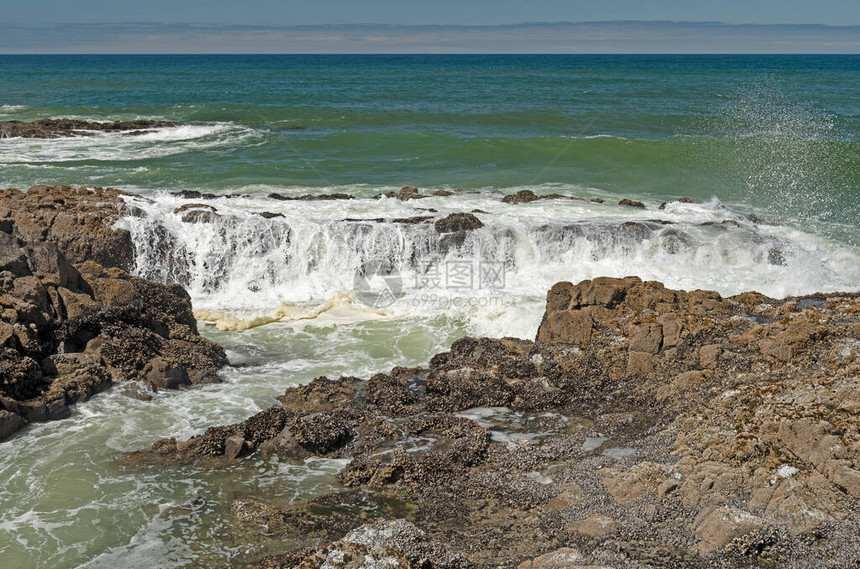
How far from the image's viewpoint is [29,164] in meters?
29.3

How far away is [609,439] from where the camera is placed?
32.5 ft

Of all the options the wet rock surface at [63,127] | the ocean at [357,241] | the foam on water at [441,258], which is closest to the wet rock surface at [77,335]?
the ocean at [357,241]

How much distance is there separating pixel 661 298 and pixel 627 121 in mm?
33312

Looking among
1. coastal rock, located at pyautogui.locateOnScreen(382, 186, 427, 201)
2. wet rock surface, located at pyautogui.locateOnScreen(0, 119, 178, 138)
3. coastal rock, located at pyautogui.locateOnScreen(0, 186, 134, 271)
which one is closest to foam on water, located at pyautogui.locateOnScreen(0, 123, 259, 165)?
wet rock surface, located at pyautogui.locateOnScreen(0, 119, 178, 138)

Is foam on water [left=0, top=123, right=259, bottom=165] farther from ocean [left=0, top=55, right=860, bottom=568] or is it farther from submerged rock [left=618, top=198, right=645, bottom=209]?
submerged rock [left=618, top=198, right=645, bottom=209]

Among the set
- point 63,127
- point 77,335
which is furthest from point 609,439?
point 63,127

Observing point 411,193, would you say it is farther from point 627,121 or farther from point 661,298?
point 627,121

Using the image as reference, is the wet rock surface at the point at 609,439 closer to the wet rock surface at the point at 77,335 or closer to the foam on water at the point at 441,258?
the wet rock surface at the point at 77,335

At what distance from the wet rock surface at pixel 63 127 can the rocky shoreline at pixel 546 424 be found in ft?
78.4

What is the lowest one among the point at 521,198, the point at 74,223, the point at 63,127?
the point at 521,198

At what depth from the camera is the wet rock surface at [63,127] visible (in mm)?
36250

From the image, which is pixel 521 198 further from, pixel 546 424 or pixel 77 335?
pixel 77 335

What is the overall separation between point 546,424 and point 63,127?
35120 millimetres

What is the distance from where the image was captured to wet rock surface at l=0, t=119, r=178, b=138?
1427 inches
